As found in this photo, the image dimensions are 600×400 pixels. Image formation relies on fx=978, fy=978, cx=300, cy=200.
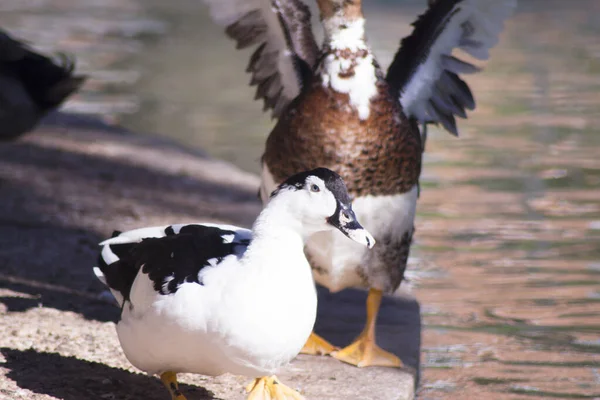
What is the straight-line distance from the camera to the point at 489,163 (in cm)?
798

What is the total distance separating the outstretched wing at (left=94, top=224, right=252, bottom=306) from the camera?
3.24 m

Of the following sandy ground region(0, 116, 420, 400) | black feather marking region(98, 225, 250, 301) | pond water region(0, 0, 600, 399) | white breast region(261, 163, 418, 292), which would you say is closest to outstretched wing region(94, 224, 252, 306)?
black feather marking region(98, 225, 250, 301)

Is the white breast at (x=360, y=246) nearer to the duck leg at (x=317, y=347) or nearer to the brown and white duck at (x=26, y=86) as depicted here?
the duck leg at (x=317, y=347)

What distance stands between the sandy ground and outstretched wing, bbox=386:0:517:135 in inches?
42.7

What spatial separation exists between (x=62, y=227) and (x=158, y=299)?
9.34ft

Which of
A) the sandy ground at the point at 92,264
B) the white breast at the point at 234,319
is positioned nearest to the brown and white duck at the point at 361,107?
the sandy ground at the point at 92,264

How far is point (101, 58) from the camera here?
44.2 ft

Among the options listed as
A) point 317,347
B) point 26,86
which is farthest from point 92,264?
point 26,86

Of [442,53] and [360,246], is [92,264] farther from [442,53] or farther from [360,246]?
[442,53]

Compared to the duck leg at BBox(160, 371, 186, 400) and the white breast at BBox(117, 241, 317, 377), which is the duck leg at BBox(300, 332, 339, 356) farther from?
the white breast at BBox(117, 241, 317, 377)

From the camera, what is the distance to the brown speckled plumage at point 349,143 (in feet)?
13.3

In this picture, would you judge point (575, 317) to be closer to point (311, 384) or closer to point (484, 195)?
point (311, 384)

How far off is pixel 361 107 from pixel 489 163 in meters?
4.10

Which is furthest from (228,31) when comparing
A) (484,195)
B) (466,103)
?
(484,195)
